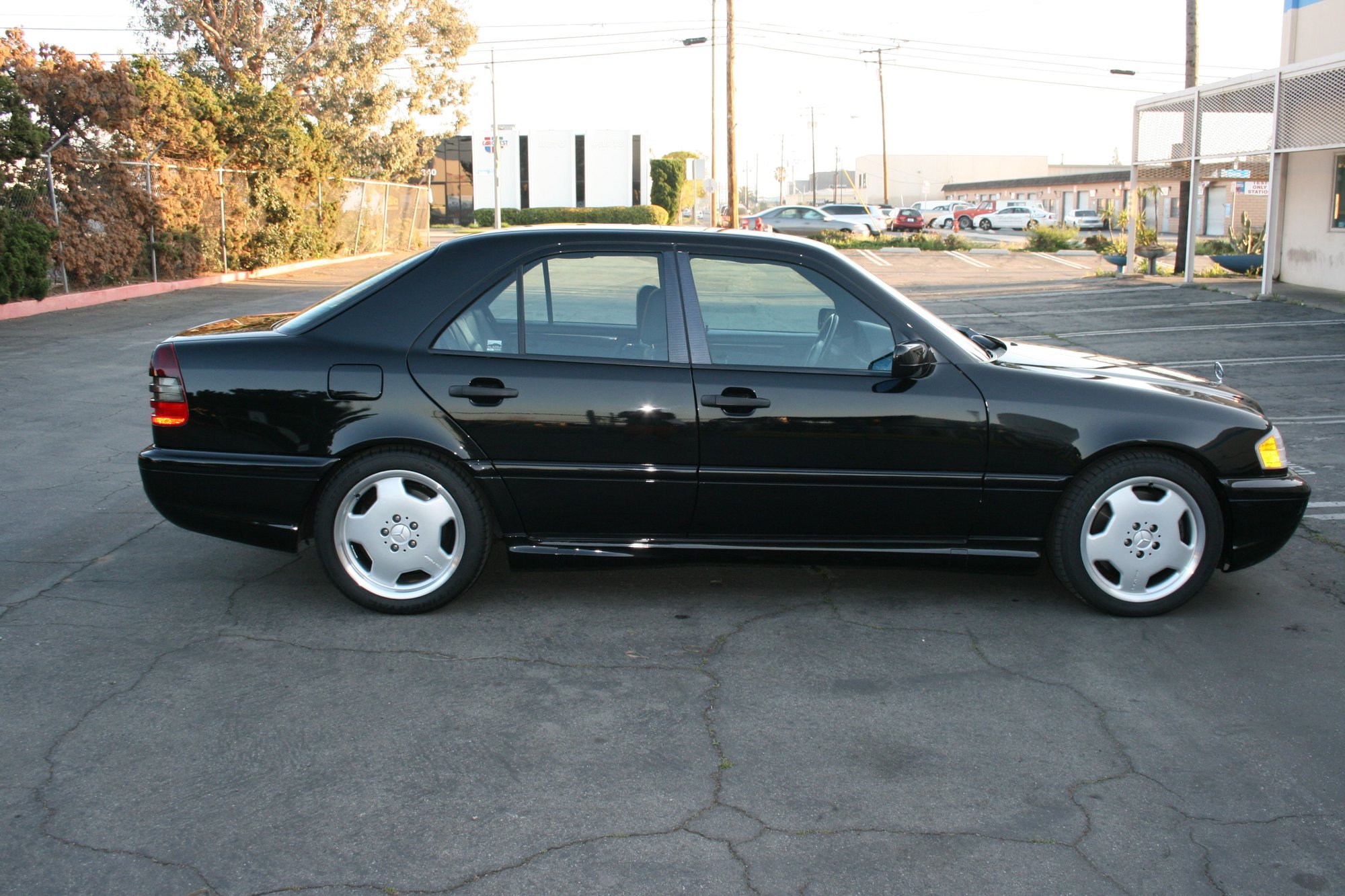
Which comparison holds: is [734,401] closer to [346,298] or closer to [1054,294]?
[346,298]

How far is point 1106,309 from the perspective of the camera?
1970cm

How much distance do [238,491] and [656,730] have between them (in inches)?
83.7

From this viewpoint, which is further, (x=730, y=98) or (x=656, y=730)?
(x=730, y=98)

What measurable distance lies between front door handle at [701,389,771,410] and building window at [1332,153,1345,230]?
1911cm

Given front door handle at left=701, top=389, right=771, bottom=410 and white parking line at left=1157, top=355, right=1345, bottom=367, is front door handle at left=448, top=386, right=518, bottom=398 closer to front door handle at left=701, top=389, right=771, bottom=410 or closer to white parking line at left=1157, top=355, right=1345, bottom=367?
front door handle at left=701, top=389, right=771, bottom=410

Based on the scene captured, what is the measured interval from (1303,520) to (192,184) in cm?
2134

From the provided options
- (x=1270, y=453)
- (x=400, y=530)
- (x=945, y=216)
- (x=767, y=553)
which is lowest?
(x=767, y=553)

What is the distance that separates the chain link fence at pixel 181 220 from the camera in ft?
61.3

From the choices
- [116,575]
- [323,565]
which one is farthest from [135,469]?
[323,565]

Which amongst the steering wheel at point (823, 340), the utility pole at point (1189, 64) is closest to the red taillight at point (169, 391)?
the steering wheel at point (823, 340)

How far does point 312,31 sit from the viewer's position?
1409 inches

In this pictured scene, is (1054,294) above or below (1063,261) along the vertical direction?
below

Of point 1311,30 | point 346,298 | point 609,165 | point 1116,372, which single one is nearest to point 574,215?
point 609,165

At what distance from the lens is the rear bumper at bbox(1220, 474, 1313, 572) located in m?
4.83
